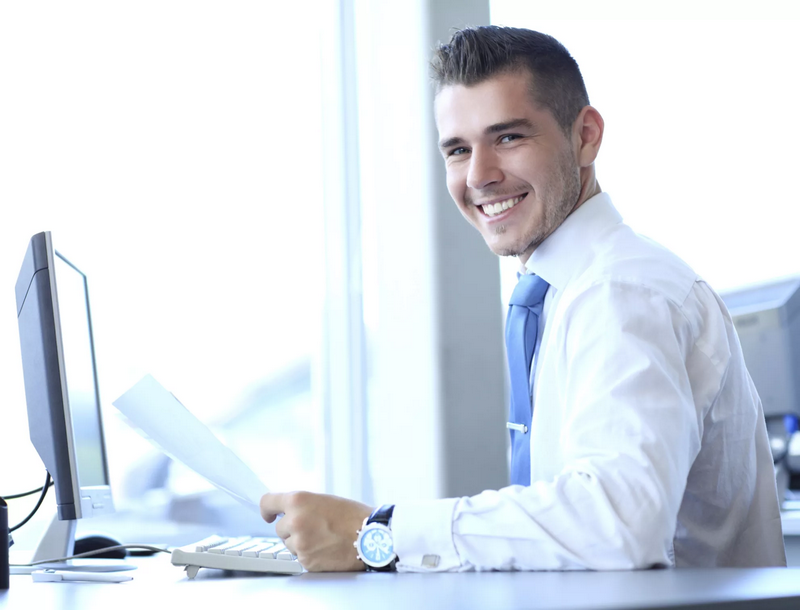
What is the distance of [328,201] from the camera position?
261cm

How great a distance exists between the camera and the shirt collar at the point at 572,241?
136cm

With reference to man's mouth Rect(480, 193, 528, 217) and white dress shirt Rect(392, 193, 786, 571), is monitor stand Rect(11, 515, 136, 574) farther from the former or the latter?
man's mouth Rect(480, 193, 528, 217)

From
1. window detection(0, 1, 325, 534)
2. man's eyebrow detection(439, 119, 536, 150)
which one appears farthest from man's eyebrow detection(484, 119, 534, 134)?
window detection(0, 1, 325, 534)

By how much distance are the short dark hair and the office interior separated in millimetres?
1019

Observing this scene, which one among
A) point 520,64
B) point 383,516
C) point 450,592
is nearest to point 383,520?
point 383,516

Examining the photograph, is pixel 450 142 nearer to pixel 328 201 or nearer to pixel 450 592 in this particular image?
pixel 450 592

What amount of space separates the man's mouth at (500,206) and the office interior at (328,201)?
96 centimetres

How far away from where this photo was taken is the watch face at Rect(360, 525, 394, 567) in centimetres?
100

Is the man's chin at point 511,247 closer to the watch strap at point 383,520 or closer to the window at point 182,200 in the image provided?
the watch strap at point 383,520

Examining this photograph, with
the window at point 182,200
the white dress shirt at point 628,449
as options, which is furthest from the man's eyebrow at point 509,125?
the window at point 182,200

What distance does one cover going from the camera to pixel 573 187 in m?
1.49

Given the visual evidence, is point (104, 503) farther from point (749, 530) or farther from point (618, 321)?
point (749, 530)

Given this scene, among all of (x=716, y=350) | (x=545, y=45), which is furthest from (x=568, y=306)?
(x=545, y=45)

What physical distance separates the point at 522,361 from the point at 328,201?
54.7 inches
